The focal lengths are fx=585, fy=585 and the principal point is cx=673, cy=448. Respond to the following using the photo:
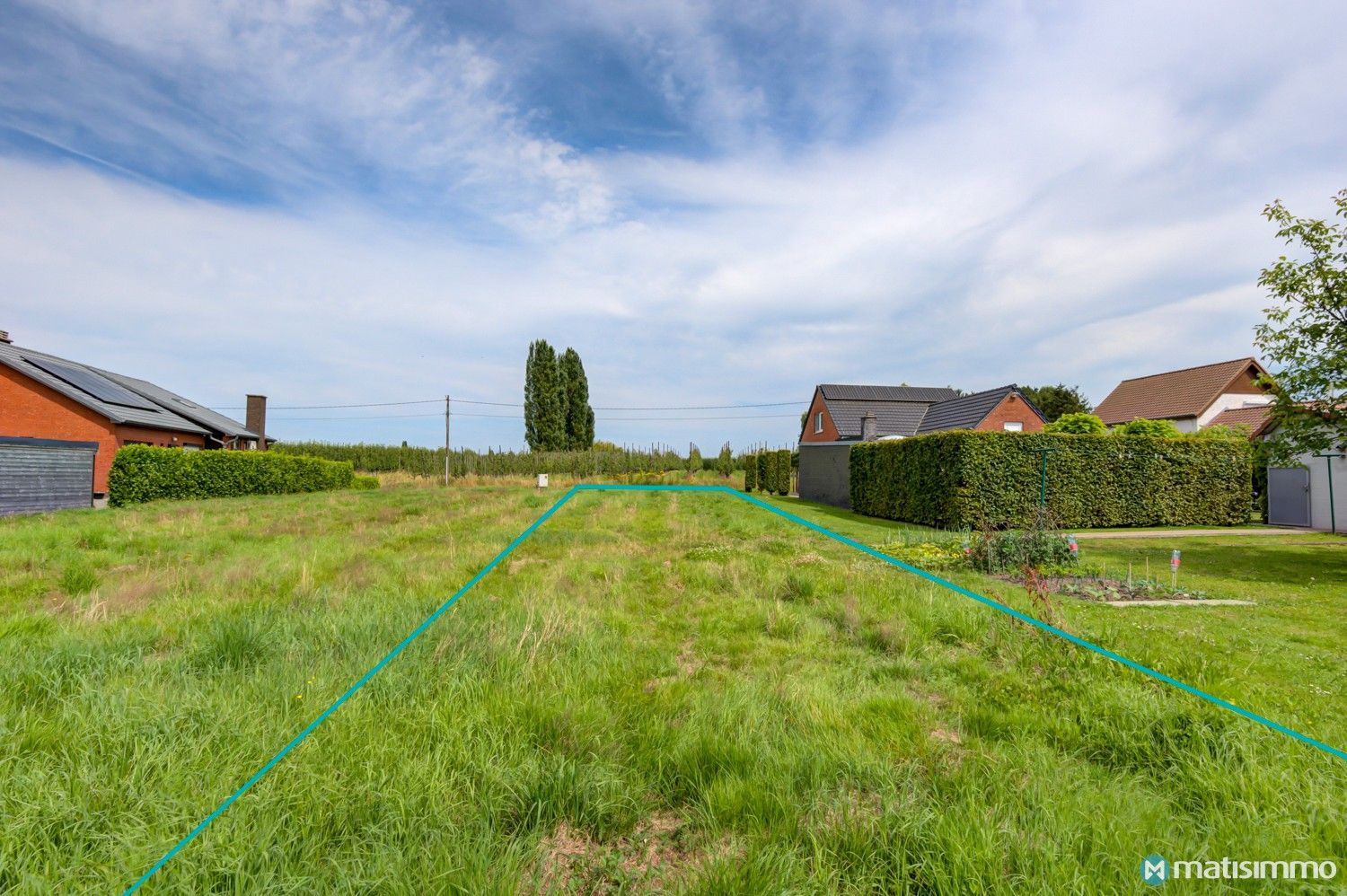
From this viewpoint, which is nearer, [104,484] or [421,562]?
[421,562]

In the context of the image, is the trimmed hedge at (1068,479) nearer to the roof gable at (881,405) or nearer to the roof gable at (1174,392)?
the roof gable at (881,405)

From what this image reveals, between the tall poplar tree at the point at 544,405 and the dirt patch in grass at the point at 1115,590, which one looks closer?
the dirt patch in grass at the point at 1115,590

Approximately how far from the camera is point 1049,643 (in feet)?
14.7

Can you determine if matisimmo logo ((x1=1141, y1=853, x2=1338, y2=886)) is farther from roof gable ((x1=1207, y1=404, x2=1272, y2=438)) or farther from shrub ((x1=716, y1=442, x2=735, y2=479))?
shrub ((x1=716, y1=442, x2=735, y2=479))

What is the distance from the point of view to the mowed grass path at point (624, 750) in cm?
218

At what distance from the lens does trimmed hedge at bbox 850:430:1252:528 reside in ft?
49.1

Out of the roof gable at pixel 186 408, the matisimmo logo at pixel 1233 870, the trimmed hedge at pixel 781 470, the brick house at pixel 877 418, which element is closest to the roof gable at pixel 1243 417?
the brick house at pixel 877 418

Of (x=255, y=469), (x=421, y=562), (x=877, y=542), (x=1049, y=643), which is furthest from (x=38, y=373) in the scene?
(x=1049, y=643)

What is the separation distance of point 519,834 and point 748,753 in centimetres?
111

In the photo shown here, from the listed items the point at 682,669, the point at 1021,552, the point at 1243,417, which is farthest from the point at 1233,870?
the point at 1243,417

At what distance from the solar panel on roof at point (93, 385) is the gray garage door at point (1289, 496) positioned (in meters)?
41.6

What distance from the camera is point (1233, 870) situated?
2.12 m

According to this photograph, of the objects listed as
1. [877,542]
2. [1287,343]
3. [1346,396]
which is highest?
[1287,343]

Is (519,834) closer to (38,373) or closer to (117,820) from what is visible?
(117,820)
